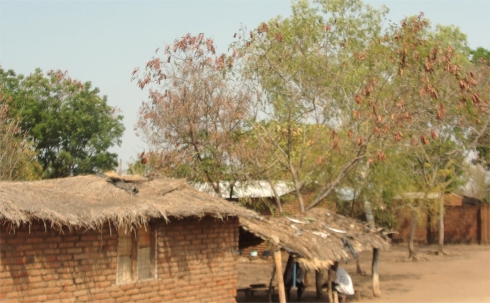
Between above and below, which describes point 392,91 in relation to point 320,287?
above

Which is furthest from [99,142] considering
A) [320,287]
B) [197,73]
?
[320,287]

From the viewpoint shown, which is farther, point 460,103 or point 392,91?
point 392,91

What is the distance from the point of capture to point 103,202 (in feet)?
33.2

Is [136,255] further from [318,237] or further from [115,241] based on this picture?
[318,237]

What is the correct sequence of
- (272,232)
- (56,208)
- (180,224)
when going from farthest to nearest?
(272,232) → (180,224) → (56,208)

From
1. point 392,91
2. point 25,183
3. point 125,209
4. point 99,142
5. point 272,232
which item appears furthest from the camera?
point 99,142

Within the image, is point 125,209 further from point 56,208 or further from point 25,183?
point 25,183

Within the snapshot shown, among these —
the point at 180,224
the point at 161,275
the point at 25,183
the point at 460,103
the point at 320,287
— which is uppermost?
the point at 460,103

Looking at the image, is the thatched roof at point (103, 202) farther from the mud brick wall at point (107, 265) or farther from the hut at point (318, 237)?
the hut at point (318, 237)

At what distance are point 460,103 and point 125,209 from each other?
8706 mm

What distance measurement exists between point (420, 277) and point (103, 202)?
47.2ft

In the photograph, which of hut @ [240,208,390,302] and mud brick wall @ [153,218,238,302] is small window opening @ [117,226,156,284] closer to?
mud brick wall @ [153,218,238,302]

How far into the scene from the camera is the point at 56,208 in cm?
905

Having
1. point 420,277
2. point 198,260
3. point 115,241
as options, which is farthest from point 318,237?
point 420,277
